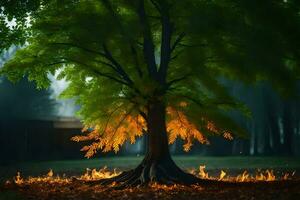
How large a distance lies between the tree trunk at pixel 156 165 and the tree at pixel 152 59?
38 millimetres

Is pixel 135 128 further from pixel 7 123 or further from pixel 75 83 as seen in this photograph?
pixel 7 123

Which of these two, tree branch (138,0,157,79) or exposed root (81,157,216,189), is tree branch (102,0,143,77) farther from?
exposed root (81,157,216,189)

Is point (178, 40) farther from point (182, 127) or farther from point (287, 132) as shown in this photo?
point (287, 132)

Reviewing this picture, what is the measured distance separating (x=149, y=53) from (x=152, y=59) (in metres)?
0.25

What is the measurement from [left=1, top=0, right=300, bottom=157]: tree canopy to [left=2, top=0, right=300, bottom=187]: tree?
4 centimetres

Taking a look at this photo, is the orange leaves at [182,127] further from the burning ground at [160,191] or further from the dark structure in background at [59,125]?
the dark structure in background at [59,125]

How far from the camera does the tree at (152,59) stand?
1480 cm

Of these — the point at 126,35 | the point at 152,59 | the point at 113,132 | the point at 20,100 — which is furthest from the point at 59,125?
the point at 126,35

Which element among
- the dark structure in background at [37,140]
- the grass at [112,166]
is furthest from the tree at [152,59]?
the dark structure in background at [37,140]

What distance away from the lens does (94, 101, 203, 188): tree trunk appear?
57.4 feet

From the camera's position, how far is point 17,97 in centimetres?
5056

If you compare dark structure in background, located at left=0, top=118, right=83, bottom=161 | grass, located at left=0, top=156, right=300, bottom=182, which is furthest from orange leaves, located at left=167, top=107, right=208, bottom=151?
dark structure in background, located at left=0, top=118, right=83, bottom=161

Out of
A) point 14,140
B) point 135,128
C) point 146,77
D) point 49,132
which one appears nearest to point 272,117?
point 49,132

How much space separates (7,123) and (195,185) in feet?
98.0
